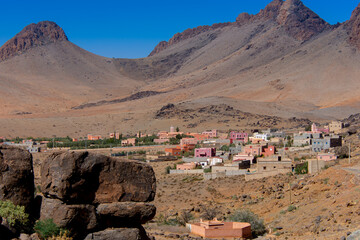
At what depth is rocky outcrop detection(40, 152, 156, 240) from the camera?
26.5 ft

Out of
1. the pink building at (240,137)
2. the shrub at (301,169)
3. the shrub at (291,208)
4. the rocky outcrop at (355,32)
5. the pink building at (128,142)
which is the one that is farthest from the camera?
the rocky outcrop at (355,32)

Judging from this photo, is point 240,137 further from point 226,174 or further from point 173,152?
point 226,174

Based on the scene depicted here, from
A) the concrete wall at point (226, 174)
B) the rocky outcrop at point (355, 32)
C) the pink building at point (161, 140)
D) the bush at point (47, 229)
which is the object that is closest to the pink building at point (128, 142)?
the pink building at point (161, 140)

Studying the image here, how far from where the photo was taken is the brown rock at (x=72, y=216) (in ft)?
26.3

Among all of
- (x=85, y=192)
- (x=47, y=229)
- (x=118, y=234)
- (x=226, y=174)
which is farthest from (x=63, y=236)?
(x=226, y=174)

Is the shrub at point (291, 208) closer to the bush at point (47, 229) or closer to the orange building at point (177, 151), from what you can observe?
the bush at point (47, 229)

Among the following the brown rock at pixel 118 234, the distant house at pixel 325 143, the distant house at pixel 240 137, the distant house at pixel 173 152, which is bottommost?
the brown rock at pixel 118 234

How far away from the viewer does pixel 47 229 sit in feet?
25.9

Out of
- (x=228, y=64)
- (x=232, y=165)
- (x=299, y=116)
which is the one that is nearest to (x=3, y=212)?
(x=232, y=165)

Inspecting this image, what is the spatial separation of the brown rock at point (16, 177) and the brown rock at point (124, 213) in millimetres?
1368

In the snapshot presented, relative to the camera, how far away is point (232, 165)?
3195cm

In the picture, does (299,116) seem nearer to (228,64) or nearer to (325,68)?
(325,68)

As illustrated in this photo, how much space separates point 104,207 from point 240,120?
80.5 metres

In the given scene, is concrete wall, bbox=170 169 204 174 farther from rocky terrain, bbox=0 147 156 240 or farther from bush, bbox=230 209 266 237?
rocky terrain, bbox=0 147 156 240
